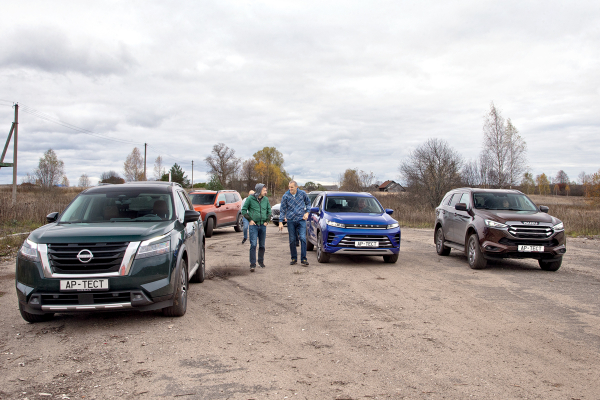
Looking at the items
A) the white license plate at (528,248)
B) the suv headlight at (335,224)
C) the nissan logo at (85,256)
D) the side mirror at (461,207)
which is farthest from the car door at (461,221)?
the nissan logo at (85,256)

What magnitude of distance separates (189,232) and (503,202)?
25.5 feet

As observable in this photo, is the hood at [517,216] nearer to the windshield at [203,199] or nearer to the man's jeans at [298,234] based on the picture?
the man's jeans at [298,234]

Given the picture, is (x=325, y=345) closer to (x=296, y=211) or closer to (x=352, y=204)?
(x=296, y=211)

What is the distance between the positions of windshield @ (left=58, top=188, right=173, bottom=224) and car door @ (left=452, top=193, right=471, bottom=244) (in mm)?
7315

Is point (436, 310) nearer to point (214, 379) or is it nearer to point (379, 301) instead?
point (379, 301)

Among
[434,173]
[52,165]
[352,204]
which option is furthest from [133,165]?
[352,204]

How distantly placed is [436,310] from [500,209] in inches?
212

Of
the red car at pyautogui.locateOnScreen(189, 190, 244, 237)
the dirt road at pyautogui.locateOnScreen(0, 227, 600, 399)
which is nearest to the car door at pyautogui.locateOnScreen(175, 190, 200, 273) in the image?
the dirt road at pyautogui.locateOnScreen(0, 227, 600, 399)

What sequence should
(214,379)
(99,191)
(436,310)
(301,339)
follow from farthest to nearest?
(99,191) → (436,310) → (301,339) → (214,379)

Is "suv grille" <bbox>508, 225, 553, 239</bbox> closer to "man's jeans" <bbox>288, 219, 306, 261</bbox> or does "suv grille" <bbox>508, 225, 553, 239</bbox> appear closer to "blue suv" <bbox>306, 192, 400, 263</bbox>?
"blue suv" <bbox>306, 192, 400, 263</bbox>

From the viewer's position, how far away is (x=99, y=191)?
6.76m

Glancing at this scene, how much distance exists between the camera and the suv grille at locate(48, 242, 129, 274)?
5055mm

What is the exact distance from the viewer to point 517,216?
994cm

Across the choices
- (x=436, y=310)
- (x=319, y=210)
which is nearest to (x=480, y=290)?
(x=436, y=310)
